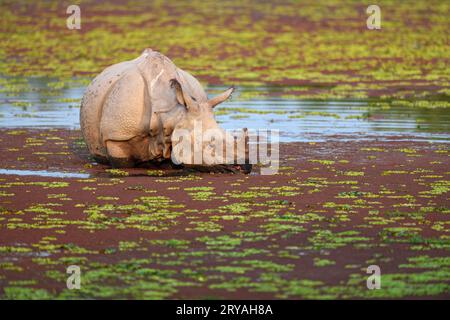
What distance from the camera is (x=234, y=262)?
1023cm

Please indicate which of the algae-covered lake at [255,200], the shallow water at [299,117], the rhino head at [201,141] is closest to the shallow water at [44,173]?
the algae-covered lake at [255,200]

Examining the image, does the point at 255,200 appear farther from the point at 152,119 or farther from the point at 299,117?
the point at 299,117

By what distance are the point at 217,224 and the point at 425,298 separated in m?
3.28

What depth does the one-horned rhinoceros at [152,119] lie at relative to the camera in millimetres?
14391

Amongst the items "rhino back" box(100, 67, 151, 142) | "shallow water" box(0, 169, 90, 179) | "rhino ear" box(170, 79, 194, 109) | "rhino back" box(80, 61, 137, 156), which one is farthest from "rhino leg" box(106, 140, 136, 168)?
"rhino ear" box(170, 79, 194, 109)

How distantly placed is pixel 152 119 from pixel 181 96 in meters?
0.65

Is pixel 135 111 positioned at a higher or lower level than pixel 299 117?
higher

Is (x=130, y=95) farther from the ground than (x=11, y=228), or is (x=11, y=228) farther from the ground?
(x=130, y=95)

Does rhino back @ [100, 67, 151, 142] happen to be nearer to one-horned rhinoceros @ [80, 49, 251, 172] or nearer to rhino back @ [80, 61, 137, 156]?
one-horned rhinoceros @ [80, 49, 251, 172]

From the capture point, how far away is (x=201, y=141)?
46.9 ft

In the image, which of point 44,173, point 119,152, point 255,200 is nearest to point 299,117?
point 119,152
